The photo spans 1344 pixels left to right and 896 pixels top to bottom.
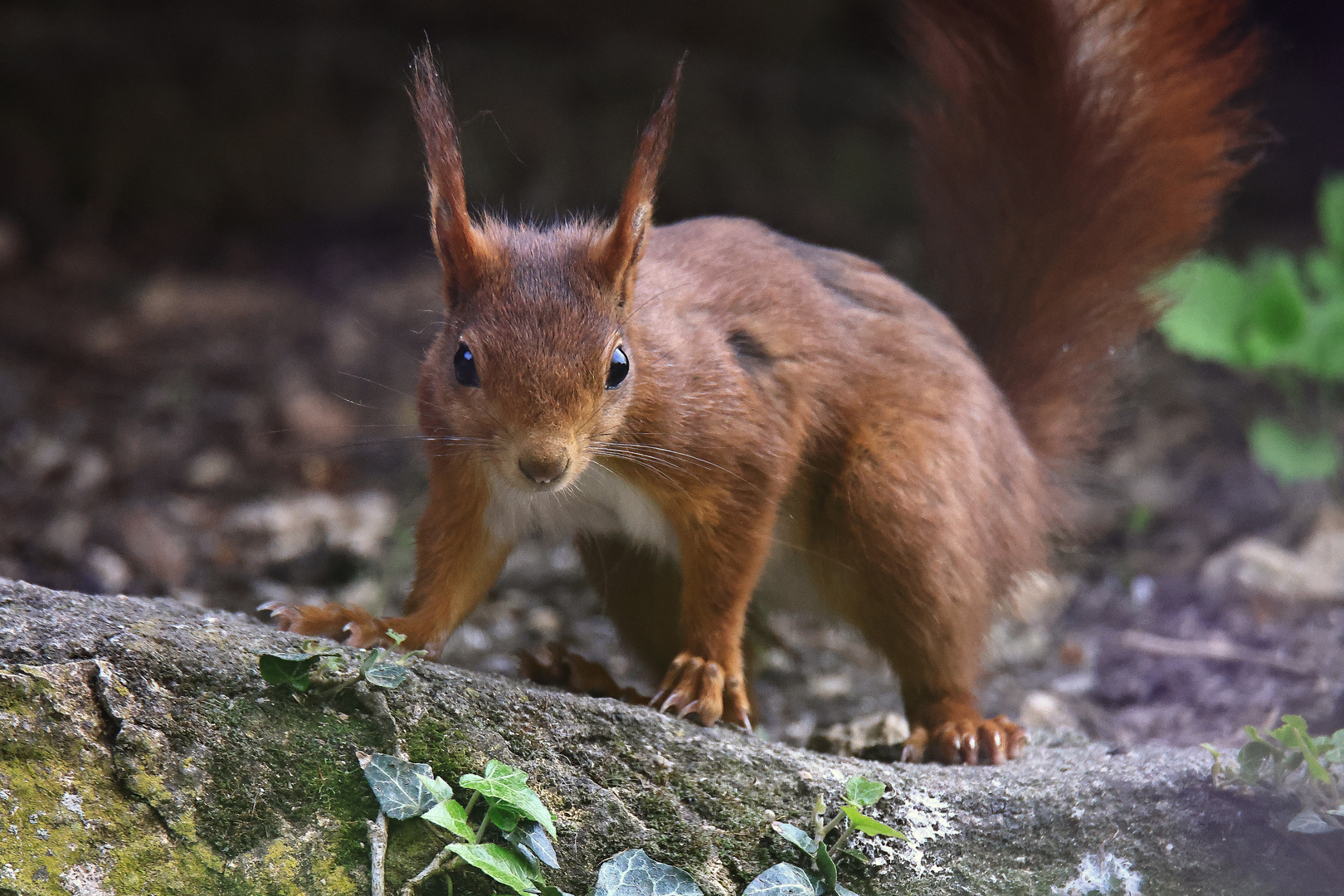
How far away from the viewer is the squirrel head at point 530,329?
5.46 feet

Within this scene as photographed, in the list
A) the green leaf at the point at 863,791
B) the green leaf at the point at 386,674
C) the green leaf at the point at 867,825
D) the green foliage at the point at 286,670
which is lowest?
the green leaf at the point at 867,825

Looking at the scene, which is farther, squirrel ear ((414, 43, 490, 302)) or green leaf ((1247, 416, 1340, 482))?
green leaf ((1247, 416, 1340, 482))

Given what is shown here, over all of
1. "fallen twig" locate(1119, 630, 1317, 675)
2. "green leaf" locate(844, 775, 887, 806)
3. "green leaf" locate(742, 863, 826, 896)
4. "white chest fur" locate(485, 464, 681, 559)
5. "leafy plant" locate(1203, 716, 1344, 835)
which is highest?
"fallen twig" locate(1119, 630, 1317, 675)

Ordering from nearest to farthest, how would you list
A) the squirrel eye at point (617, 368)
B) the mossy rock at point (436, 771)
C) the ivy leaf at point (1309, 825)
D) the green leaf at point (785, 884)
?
the mossy rock at point (436, 771)
the green leaf at point (785, 884)
the ivy leaf at point (1309, 825)
the squirrel eye at point (617, 368)

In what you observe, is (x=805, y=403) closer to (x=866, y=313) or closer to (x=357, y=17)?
(x=866, y=313)

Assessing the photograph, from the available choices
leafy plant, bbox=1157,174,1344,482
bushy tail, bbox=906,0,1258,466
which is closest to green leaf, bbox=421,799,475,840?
bushy tail, bbox=906,0,1258,466

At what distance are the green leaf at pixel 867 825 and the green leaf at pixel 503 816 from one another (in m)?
0.41

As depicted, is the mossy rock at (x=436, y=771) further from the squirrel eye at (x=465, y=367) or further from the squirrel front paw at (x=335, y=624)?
the squirrel eye at (x=465, y=367)

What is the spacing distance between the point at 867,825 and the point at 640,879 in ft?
0.93

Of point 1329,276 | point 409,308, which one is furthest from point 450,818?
point 409,308

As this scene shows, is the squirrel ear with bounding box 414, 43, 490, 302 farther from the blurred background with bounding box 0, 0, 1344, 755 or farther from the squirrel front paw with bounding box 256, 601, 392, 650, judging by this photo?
the blurred background with bounding box 0, 0, 1344, 755

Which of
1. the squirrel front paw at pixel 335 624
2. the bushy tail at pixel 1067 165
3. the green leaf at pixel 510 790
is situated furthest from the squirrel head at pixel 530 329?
the bushy tail at pixel 1067 165

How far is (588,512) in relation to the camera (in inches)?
80.0

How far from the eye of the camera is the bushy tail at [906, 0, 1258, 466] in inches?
92.4
